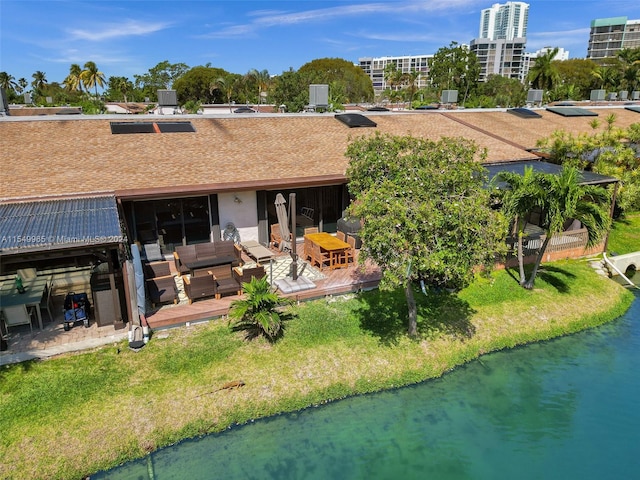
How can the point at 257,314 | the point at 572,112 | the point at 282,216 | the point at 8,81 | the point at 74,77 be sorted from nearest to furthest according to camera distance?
the point at 257,314
the point at 282,216
the point at 572,112
the point at 74,77
the point at 8,81

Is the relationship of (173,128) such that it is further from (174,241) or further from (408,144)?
(408,144)

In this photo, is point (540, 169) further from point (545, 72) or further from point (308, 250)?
point (545, 72)

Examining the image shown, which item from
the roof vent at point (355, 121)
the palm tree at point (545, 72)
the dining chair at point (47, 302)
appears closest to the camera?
the dining chair at point (47, 302)

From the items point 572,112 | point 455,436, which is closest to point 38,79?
point 572,112

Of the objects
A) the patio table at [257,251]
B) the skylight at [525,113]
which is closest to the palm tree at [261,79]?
the skylight at [525,113]

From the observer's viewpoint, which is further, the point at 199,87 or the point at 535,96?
the point at 199,87

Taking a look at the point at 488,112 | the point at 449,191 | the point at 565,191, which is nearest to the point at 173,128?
the point at 449,191

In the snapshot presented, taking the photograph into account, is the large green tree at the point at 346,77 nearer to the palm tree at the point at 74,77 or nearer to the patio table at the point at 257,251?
the palm tree at the point at 74,77

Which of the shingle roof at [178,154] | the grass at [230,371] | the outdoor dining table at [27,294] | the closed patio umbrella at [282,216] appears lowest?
the grass at [230,371]
